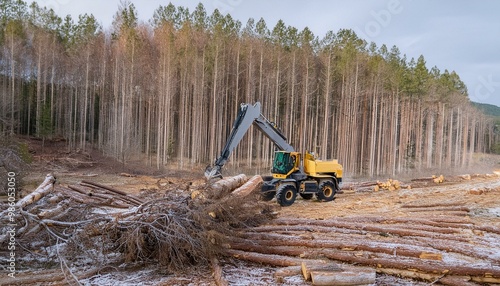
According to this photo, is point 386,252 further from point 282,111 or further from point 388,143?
point 388,143

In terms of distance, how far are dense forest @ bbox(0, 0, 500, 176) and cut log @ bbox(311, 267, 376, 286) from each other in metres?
19.8

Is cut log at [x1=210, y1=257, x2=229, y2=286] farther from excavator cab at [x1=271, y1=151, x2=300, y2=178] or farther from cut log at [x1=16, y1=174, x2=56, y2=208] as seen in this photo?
excavator cab at [x1=271, y1=151, x2=300, y2=178]

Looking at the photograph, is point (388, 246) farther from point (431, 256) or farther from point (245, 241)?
point (245, 241)

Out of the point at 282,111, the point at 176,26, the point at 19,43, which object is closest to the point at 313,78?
the point at 282,111

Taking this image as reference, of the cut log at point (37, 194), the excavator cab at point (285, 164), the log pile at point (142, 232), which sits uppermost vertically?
the excavator cab at point (285, 164)

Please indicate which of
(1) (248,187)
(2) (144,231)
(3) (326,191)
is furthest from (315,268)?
(3) (326,191)

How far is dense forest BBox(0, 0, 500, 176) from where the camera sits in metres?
26.0

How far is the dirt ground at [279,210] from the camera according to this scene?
5.52 m

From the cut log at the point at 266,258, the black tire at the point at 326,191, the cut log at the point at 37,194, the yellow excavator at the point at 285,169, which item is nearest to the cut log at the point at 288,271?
the cut log at the point at 266,258

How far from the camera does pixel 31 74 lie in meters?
31.5

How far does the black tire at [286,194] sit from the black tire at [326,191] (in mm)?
1448

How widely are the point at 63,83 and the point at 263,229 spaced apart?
102 ft

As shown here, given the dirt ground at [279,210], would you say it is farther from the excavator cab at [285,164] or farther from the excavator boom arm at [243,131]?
the excavator boom arm at [243,131]

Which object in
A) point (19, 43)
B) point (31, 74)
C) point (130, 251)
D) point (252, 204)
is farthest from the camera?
point (31, 74)
